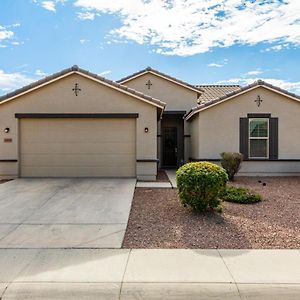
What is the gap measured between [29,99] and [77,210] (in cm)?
726

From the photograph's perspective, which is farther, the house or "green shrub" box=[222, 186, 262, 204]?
the house

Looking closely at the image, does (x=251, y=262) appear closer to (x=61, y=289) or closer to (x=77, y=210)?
(x=61, y=289)

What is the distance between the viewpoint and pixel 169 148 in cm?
1812

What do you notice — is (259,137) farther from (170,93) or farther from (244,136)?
(170,93)

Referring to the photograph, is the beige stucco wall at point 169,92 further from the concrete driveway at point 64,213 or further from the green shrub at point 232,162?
the concrete driveway at point 64,213

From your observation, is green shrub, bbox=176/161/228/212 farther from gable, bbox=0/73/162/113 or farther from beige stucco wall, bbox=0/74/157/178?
gable, bbox=0/73/162/113

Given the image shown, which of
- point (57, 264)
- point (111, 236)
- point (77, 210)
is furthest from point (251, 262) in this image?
point (77, 210)

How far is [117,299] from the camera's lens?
3676 mm

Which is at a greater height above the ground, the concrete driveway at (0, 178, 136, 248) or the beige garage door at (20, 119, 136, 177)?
the beige garage door at (20, 119, 136, 177)

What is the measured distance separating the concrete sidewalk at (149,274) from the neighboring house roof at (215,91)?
50.1 ft

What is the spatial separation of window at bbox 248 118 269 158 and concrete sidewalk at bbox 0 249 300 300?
32.3 feet

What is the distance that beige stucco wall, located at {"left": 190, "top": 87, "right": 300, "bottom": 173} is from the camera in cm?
1428

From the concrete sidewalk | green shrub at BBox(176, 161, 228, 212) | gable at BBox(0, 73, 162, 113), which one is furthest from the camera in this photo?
gable at BBox(0, 73, 162, 113)

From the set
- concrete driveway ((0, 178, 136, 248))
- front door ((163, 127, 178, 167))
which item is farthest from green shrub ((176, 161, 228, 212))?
front door ((163, 127, 178, 167))
